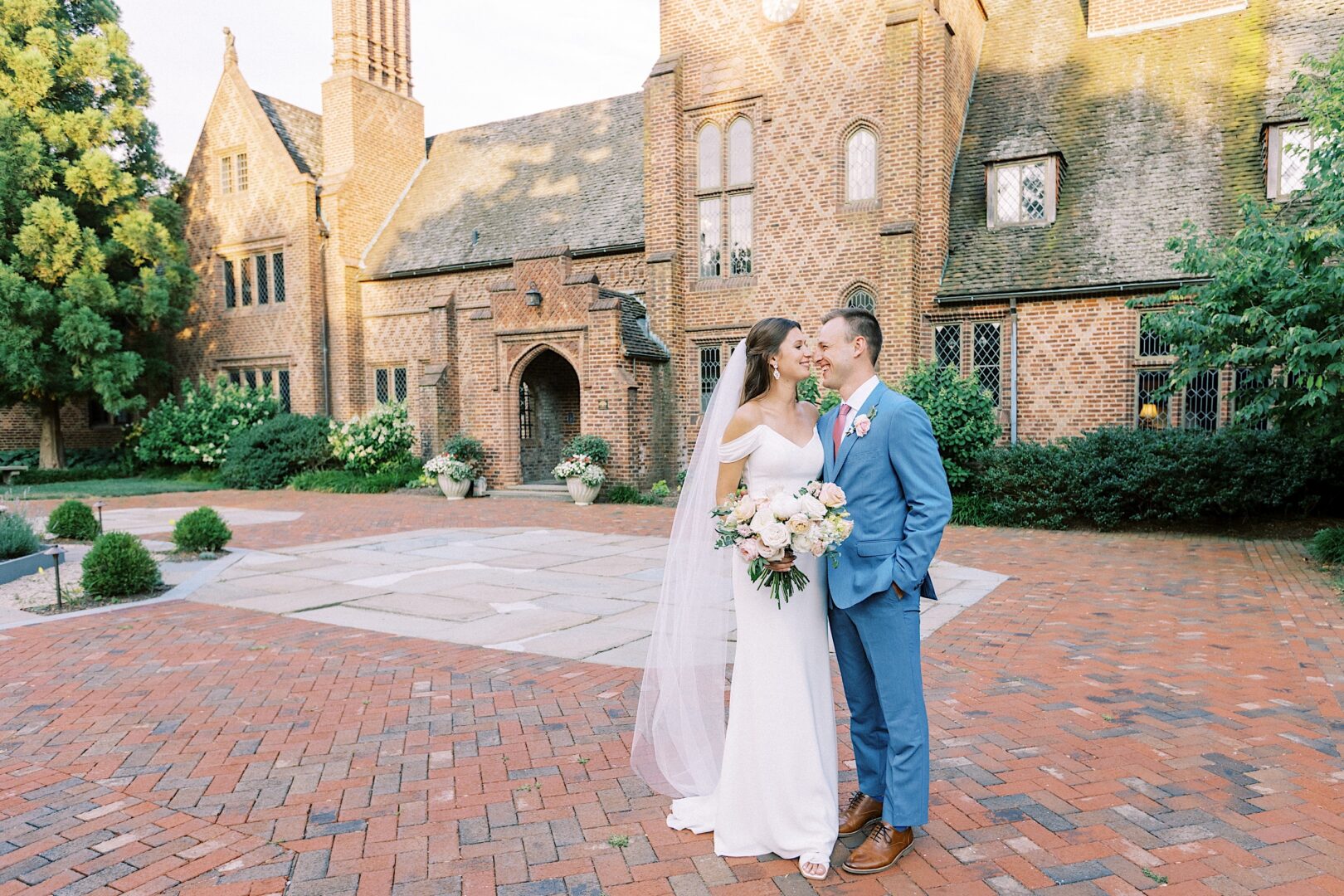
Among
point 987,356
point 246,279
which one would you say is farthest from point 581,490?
point 246,279

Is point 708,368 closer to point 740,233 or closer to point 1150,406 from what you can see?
point 740,233

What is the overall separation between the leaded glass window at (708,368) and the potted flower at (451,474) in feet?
18.2

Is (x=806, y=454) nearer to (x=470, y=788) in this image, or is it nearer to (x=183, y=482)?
(x=470, y=788)

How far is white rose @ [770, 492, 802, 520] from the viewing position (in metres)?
3.10

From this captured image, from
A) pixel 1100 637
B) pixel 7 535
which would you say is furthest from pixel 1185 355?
pixel 7 535

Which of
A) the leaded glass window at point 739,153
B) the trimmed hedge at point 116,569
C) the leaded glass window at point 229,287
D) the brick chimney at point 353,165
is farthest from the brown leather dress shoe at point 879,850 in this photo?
the leaded glass window at point 229,287

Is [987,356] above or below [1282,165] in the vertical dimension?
below

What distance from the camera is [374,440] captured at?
68.8 ft

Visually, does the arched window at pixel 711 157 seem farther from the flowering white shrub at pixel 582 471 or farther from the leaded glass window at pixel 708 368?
the flowering white shrub at pixel 582 471

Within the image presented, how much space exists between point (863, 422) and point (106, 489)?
23.1 m

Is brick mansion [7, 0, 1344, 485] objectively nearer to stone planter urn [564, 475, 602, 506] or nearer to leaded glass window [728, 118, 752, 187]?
leaded glass window [728, 118, 752, 187]

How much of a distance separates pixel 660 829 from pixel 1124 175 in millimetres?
16553

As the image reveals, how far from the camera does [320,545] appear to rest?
38.0 feet

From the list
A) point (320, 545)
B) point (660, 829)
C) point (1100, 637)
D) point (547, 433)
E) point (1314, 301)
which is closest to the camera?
point (660, 829)
